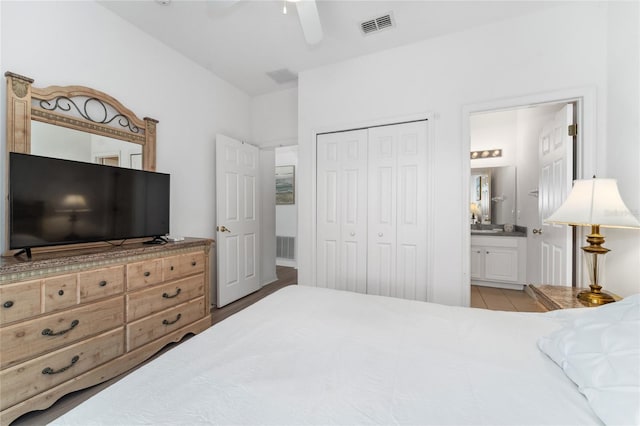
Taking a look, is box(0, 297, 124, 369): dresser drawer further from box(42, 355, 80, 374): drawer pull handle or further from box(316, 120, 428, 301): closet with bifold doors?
box(316, 120, 428, 301): closet with bifold doors

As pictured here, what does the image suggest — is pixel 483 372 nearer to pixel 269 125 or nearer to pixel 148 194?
pixel 148 194

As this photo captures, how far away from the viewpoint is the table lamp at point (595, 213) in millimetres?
1410

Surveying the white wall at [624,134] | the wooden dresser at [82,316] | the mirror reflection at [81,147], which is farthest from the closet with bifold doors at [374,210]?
the mirror reflection at [81,147]

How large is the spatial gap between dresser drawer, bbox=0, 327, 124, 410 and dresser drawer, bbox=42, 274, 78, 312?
27 cm

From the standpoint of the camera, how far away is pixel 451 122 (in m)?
2.51

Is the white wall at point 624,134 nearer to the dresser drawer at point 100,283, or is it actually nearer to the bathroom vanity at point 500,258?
the bathroom vanity at point 500,258

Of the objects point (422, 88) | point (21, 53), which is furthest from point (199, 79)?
point (422, 88)

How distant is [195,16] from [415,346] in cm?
301

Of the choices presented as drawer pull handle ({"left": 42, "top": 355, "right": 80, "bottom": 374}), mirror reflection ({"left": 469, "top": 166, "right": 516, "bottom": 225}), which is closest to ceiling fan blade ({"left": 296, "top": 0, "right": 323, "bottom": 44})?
drawer pull handle ({"left": 42, "top": 355, "right": 80, "bottom": 374})

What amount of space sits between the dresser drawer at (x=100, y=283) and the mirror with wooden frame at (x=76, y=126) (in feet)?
3.11

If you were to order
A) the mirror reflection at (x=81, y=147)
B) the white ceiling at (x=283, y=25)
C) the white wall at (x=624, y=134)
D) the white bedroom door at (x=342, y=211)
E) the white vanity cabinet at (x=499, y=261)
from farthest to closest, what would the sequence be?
the white vanity cabinet at (x=499, y=261) → the white bedroom door at (x=342, y=211) → the white ceiling at (x=283, y=25) → the mirror reflection at (x=81, y=147) → the white wall at (x=624, y=134)

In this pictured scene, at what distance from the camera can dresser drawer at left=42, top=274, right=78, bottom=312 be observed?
4.83 ft

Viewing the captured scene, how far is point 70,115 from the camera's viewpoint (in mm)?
1979

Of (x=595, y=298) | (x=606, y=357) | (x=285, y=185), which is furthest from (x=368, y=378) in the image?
(x=285, y=185)
